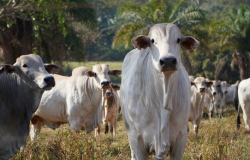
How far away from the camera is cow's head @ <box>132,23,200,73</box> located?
4.04m

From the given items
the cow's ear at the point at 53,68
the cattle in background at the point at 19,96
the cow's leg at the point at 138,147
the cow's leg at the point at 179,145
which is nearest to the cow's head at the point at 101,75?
the cow's ear at the point at 53,68

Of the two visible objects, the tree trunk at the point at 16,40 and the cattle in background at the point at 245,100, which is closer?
the cattle in background at the point at 245,100

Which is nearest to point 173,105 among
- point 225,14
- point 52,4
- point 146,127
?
point 146,127

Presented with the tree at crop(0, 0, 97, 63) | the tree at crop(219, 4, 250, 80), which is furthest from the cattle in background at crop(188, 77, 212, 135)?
the tree at crop(219, 4, 250, 80)

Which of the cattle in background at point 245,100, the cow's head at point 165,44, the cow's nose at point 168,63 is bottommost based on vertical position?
the cattle in background at point 245,100

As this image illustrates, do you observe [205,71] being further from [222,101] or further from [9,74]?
[9,74]

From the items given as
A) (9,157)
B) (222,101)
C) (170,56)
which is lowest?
(222,101)

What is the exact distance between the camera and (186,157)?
700 centimetres

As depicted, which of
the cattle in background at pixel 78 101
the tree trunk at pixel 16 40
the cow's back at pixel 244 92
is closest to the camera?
the cattle in background at pixel 78 101

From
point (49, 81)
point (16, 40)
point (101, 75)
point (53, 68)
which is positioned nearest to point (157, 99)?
point (49, 81)

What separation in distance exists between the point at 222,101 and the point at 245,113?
8948mm

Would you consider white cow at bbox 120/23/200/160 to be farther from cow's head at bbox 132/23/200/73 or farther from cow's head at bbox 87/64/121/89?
cow's head at bbox 87/64/121/89

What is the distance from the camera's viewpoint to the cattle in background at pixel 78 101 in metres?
9.22

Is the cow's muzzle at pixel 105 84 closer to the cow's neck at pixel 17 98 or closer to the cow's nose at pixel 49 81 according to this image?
the cow's neck at pixel 17 98
